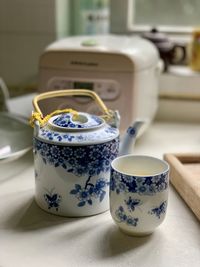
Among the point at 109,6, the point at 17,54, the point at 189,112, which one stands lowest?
the point at 189,112

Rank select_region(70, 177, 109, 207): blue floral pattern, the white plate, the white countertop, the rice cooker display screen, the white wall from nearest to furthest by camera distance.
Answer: the white countertop, select_region(70, 177, 109, 207): blue floral pattern, the white plate, the rice cooker display screen, the white wall

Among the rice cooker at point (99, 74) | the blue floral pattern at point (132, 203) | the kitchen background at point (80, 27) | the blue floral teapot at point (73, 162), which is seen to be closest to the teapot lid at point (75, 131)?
the blue floral teapot at point (73, 162)

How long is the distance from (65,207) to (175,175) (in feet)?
0.77

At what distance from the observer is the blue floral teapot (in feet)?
2.43

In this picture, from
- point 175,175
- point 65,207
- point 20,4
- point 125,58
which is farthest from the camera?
A: point 20,4

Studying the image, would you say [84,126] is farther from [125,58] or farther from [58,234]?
[125,58]

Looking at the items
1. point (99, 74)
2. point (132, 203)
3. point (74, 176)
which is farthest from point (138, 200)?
point (99, 74)

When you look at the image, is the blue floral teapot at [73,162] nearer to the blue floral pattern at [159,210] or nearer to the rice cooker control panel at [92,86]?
the blue floral pattern at [159,210]

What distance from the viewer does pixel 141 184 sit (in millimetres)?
678

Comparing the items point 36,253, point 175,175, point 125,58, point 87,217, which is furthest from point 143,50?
point 36,253

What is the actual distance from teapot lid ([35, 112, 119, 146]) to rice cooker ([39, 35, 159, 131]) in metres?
0.23

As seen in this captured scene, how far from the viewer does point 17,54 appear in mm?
1398

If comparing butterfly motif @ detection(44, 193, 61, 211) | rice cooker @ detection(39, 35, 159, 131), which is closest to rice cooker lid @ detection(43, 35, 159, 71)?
rice cooker @ detection(39, 35, 159, 131)

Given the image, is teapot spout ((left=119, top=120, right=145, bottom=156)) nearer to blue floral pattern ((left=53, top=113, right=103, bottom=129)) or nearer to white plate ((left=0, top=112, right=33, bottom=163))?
blue floral pattern ((left=53, top=113, right=103, bottom=129))
